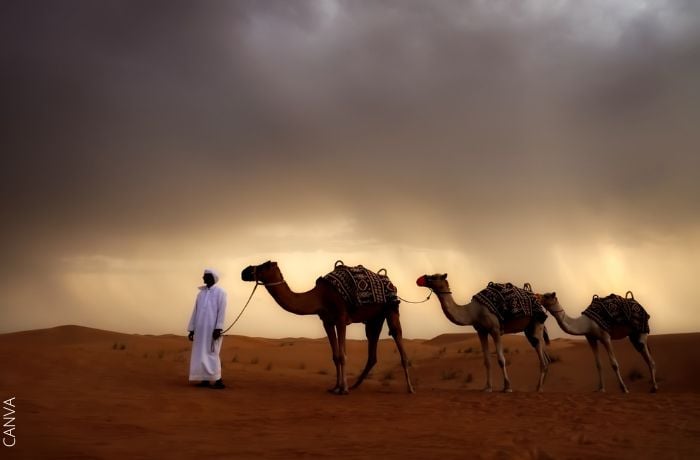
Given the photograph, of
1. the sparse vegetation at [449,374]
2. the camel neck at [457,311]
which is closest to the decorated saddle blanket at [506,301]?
the camel neck at [457,311]

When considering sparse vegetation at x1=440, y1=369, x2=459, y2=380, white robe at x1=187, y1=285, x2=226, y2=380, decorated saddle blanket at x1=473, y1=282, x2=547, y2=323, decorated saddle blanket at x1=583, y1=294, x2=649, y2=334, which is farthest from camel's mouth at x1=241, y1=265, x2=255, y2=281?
sparse vegetation at x1=440, y1=369, x2=459, y2=380

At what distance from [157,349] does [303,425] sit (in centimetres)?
1952

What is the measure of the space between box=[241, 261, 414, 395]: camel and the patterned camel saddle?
0.46 ft

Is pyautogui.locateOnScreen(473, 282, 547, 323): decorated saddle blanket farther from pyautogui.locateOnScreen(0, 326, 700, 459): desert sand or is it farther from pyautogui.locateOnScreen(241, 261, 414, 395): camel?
pyautogui.locateOnScreen(241, 261, 414, 395): camel

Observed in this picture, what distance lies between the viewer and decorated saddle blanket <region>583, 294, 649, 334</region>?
15602 mm

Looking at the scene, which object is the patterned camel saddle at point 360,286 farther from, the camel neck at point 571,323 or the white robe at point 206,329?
the camel neck at point 571,323

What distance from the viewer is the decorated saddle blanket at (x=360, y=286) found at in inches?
459

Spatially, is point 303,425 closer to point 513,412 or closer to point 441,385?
point 513,412

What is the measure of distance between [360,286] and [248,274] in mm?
2500

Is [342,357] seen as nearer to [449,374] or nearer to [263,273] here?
[263,273]

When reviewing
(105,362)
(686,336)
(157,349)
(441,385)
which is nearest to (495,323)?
(441,385)

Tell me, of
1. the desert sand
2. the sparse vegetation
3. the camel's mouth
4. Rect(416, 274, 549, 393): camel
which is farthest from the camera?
the sparse vegetation

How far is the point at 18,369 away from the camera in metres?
10.9

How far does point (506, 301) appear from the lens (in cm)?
1381
